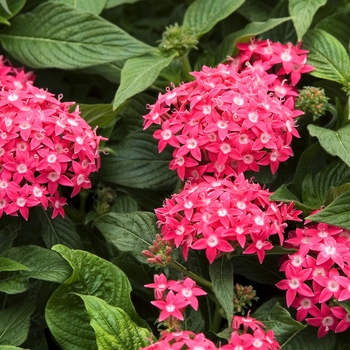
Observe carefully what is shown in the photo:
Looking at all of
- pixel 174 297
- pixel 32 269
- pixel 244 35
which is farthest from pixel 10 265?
pixel 244 35

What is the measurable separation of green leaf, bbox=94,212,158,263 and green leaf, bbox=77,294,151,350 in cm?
18

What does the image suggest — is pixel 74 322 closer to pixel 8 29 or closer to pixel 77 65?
pixel 77 65

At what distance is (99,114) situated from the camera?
172 centimetres

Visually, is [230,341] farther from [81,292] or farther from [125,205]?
[125,205]

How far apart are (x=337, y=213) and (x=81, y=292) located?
1.81 feet

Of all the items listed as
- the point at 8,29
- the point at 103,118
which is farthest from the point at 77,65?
the point at 8,29

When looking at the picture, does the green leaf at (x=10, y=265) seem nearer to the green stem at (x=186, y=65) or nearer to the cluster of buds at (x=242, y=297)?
the cluster of buds at (x=242, y=297)

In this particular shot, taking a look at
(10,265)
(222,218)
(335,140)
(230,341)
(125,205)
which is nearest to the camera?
(230,341)

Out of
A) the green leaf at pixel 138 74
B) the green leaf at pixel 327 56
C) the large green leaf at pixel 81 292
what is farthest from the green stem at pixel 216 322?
the green leaf at pixel 327 56

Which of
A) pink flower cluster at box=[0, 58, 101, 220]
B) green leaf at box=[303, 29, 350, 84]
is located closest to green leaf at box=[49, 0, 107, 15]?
pink flower cluster at box=[0, 58, 101, 220]

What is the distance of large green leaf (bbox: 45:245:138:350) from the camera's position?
4.49 ft

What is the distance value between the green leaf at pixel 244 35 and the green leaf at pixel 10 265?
801 mm

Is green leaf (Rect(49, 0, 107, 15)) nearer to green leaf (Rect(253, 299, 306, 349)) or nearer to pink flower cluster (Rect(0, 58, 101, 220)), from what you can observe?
pink flower cluster (Rect(0, 58, 101, 220))

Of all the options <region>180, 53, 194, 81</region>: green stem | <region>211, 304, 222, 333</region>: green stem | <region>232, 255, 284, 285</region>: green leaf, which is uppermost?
<region>180, 53, 194, 81</region>: green stem
